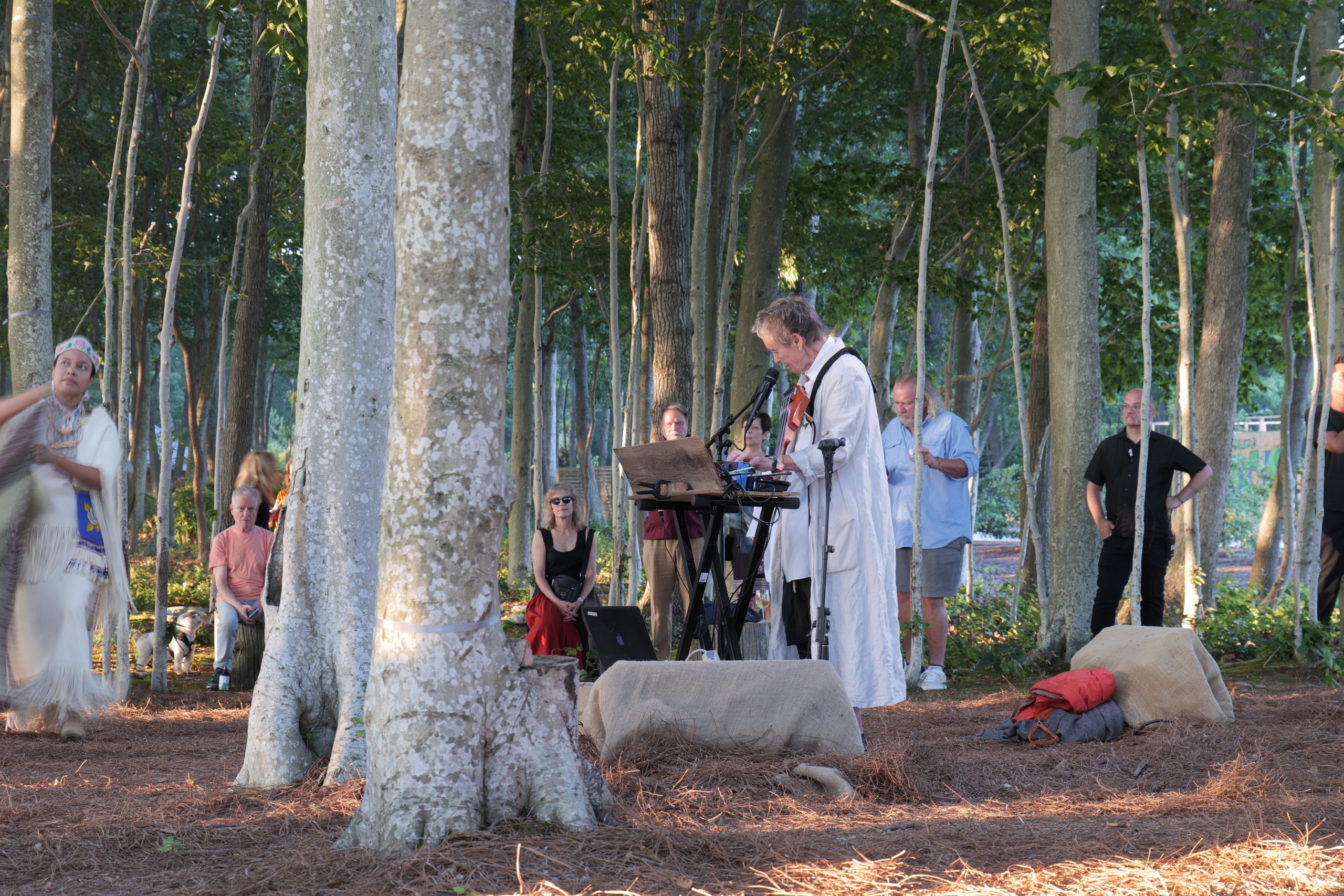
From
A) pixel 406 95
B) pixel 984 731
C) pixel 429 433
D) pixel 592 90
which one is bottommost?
pixel 984 731

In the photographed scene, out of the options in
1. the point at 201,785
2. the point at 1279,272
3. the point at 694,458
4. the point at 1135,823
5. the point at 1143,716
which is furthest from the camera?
the point at 1279,272

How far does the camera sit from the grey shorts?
25.9 ft

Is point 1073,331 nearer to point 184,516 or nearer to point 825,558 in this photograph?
point 825,558

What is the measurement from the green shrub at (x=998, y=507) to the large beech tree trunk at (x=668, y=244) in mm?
27239

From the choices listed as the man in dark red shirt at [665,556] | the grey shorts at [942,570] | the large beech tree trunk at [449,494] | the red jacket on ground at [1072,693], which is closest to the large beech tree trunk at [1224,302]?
the grey shorts at [942,570]

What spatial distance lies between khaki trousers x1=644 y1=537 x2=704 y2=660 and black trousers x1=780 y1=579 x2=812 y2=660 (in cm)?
260

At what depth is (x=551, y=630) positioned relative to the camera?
8.13m

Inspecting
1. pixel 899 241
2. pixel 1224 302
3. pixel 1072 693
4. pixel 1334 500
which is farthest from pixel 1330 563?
pixel 899 241

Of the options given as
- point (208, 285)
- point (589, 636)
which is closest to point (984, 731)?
point (589, 636)

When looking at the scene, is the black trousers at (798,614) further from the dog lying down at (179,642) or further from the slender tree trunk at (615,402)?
the dog lying down at (179,642)

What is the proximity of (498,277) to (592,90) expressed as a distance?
9.04 m

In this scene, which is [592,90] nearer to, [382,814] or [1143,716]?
[1143,716]

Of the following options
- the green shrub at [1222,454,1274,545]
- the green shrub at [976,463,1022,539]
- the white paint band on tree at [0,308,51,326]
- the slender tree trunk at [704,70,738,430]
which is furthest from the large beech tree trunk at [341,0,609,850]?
the green shrub at [976,463,1022,539]

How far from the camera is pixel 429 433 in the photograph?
323 centimetres
